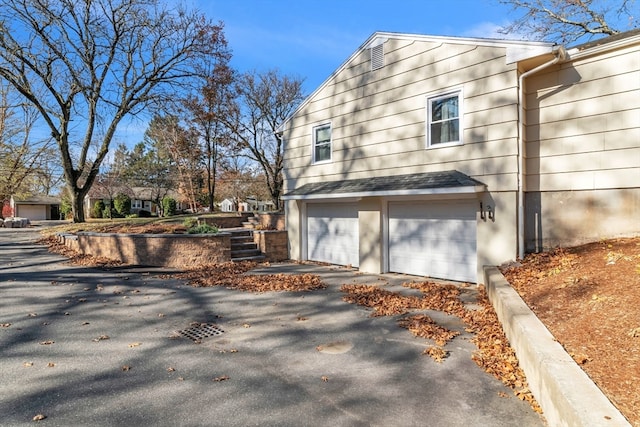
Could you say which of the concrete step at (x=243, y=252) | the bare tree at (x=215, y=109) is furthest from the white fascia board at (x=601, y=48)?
the bare tree at (x=215, y=109)

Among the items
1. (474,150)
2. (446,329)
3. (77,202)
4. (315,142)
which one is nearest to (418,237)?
(474,150)

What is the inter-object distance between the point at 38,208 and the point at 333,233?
53.2 metres

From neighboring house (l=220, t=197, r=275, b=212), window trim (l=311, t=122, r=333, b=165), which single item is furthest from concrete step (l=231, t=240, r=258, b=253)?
neighboring house (l=220, t=197, r=275, b=212)

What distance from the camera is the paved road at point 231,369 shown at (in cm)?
314

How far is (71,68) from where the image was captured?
17969mm

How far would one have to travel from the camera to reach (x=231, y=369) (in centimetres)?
407

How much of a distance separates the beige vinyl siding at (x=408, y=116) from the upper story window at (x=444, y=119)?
0.14 meters

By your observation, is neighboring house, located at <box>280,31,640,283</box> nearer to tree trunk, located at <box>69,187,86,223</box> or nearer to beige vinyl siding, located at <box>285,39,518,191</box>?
beige vinyl siding, located at <box>285,39,518,191</box>

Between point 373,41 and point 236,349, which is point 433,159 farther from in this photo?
point 236,349

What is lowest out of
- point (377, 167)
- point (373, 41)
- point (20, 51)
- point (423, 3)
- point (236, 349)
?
point (236, 349)

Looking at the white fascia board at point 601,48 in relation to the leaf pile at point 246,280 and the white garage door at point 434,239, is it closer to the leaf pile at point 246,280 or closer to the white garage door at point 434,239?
the white garage door at point 434,239

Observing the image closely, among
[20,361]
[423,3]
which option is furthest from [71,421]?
[423,3]

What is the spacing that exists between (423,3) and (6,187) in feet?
95.1

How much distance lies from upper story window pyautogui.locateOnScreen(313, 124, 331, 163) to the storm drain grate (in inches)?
276
